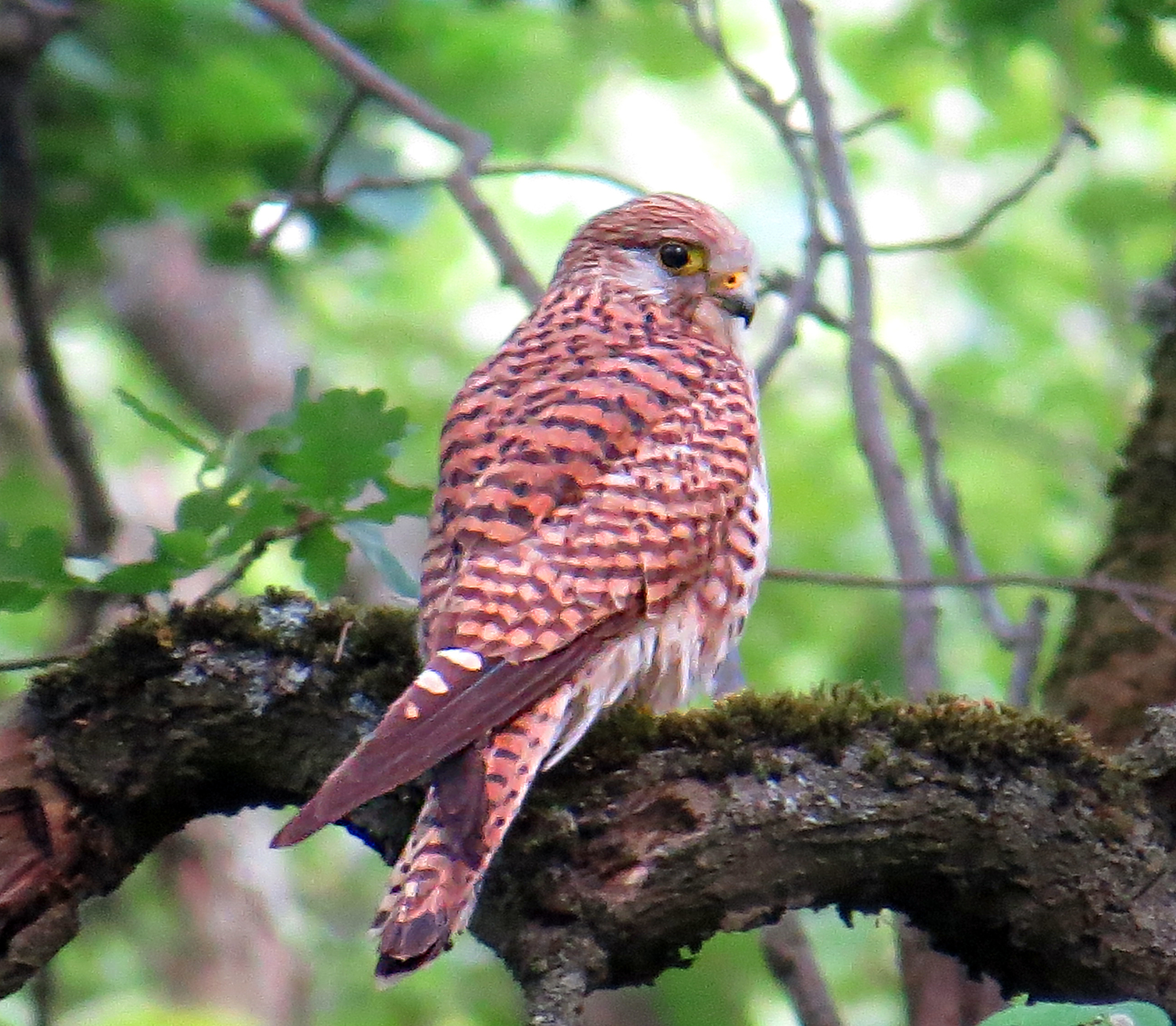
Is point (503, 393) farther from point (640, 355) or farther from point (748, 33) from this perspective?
point (748, 33)

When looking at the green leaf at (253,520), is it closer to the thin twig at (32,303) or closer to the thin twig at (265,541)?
the thin twig at (265,541)

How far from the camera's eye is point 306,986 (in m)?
7.85

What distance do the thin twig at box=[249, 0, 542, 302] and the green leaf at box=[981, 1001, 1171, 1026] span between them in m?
2.82

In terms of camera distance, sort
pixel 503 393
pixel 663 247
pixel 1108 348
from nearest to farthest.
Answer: pixel 503 393, pixel 663 247, pixel 1108 348

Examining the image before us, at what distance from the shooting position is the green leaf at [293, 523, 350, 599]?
3357 millimetres

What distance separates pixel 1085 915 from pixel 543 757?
983 millimetres

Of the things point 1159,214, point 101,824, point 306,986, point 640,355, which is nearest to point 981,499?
point 1159,214

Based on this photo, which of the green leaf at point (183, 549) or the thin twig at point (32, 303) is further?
the thin twig at point (32, 303)

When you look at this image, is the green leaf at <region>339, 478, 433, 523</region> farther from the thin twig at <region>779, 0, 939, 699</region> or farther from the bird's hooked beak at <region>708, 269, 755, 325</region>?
the thin twig at <region>779, 0, 939, 699</region>

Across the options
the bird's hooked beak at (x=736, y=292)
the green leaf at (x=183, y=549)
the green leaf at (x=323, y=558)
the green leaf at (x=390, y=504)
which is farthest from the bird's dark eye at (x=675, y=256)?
the green leaf at (x=183, y=549)

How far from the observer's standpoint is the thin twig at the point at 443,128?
472cm

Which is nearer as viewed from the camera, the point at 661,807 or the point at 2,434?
the point at 661,807

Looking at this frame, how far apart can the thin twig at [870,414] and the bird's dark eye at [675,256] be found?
47cm

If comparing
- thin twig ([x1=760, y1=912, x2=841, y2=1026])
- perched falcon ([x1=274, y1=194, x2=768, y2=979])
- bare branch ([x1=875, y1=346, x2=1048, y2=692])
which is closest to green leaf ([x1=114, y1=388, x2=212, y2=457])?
perched falcon ([x1=274, y1=194, x2=768, y2=979])
